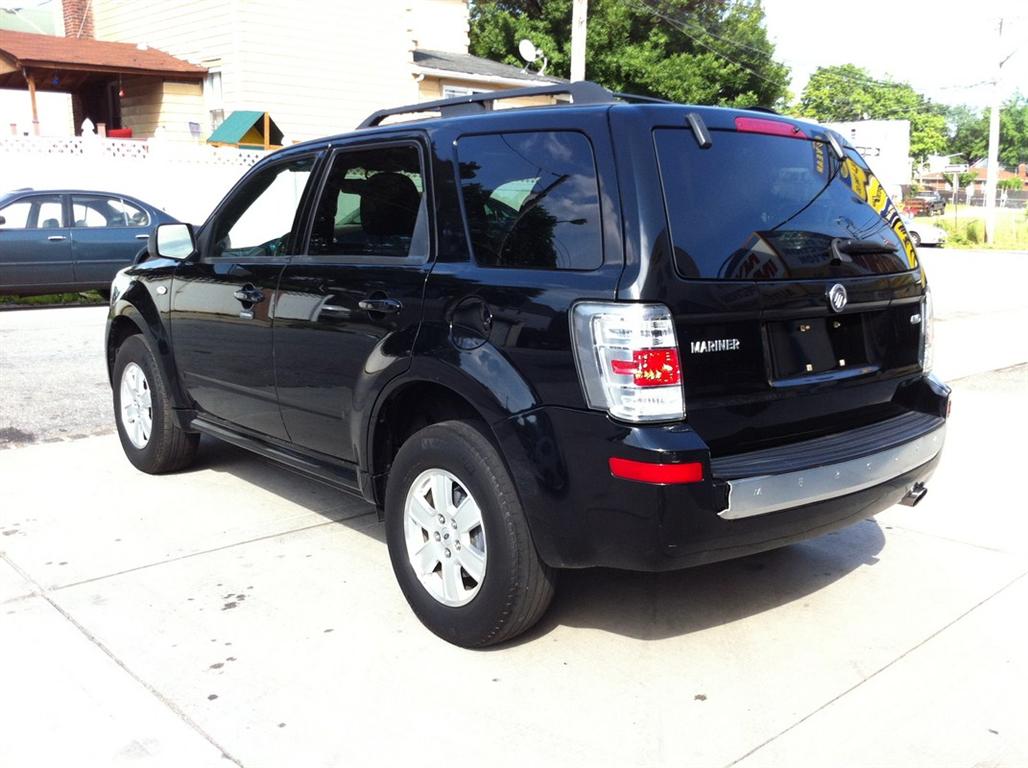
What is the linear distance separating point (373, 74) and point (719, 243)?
2284cm

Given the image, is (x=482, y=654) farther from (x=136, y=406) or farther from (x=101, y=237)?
(x=101, y=237)

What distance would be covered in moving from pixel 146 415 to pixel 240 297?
1408mm

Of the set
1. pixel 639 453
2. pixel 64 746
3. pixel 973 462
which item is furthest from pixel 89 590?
pixel 973 462

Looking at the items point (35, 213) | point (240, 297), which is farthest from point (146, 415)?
point (35, 213)

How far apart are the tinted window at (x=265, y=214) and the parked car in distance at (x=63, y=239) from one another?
970 centimetres

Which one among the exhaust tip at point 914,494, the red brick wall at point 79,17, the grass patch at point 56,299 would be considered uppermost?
the red brick wall at point 79,17

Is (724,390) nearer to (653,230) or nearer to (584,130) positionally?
(653,230)

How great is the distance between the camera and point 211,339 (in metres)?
5.16

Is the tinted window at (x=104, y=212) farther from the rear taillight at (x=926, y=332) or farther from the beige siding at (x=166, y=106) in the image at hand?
the rear taillight at (x=926, y=332)

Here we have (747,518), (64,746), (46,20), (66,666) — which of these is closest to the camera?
(64,746)

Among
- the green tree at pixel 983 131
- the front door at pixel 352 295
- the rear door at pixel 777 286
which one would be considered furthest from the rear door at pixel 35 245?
the green tree at pixel 983 131

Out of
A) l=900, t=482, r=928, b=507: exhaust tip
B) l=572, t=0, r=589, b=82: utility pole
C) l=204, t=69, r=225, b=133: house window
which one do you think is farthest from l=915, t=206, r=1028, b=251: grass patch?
l=900, t=482, r=928, b=507: exhaust tip

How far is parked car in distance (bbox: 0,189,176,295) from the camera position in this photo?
13.7 m

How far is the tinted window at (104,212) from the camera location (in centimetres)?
1417
